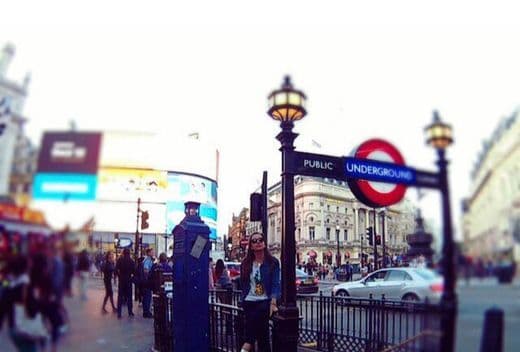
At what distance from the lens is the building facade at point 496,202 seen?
148 centimetres

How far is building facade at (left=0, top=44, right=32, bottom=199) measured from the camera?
1.23 metres

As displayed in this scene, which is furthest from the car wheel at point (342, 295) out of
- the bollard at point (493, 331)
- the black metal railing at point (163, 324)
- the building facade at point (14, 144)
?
the building facade at point (14, 144)

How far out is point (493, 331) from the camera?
1542 millimetres

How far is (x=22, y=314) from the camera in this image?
48.6 inches

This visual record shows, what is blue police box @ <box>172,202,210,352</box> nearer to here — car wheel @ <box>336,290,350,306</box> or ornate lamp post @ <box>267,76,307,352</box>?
ornate lamp post @ <box>267,76,307,352</box>

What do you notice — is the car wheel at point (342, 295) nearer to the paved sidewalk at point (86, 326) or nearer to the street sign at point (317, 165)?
the street sign at point (317, 165)

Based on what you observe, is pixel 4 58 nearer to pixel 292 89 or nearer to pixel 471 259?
pixel 471 259

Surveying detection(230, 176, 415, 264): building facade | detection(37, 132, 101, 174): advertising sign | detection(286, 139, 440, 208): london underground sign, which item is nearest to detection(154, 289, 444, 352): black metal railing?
detection(230, 176, 415, 264): building facade

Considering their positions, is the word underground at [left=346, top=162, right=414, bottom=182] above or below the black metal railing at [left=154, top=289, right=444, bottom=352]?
above

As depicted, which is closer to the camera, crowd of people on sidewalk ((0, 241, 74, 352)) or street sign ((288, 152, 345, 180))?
crowd of people on sidewalk ((0, 241, 74, 352))

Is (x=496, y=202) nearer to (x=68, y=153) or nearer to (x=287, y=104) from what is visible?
(x=68, y=153)

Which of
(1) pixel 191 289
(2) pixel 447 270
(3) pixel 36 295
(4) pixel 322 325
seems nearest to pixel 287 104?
(2) pixel 447 270

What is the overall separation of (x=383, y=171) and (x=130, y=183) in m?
1.15

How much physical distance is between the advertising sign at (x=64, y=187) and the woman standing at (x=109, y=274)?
325mm
